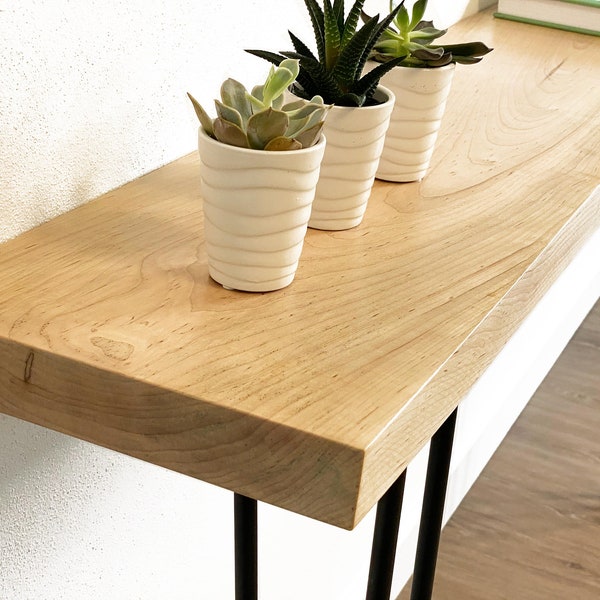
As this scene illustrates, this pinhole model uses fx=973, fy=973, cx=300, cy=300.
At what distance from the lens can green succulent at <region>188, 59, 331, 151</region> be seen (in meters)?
0.61

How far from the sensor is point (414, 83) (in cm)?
84

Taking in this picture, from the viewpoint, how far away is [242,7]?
929 mm

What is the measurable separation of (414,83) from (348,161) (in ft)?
0.45

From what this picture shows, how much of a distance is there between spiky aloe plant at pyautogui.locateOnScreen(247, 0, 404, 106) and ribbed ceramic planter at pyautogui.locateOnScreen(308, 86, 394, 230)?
1 centimetres

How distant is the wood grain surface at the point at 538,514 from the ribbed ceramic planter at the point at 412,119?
3.29ft

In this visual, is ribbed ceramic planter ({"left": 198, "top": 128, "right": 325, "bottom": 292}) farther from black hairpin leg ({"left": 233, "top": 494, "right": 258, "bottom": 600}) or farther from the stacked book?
the stacked book

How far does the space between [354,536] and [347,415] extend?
1.04m

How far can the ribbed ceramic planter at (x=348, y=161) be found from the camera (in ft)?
2.40

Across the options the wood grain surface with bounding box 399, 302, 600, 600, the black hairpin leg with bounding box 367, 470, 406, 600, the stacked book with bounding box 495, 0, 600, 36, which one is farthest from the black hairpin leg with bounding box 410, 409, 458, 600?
the stacked book with bounding box 495, 0, 600, 36

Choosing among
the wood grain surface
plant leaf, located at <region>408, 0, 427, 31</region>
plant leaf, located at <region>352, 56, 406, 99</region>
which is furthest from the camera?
the wood grain surface

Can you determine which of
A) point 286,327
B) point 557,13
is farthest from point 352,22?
point 557,13

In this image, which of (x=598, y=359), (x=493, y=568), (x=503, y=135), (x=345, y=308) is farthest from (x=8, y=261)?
(x=598, y=359)

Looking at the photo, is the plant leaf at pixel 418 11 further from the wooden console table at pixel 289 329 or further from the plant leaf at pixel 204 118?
the plant leaf at pixel 204 118

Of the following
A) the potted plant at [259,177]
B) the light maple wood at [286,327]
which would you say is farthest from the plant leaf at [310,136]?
the light maple wood at [286,327]
